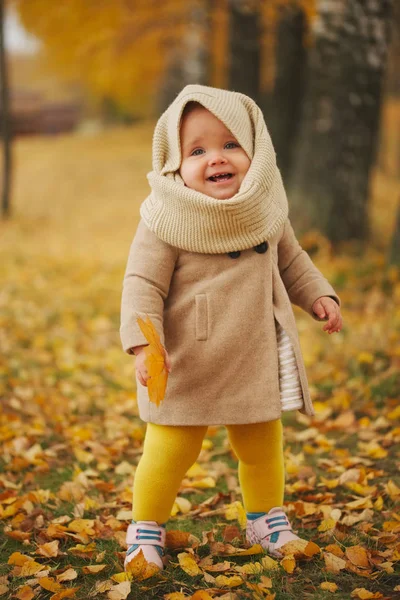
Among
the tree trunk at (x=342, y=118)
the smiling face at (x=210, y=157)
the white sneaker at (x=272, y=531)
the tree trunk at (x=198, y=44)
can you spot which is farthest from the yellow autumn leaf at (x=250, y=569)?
the tree trunk at (x=198, y=44)

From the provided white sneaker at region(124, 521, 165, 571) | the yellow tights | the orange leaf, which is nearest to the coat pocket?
the yellow tights

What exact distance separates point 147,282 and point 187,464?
2.29ft

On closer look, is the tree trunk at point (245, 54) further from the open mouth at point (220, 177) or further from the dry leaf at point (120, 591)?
the dry leaf at point (120, 591)

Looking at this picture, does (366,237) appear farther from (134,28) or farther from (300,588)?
(134,28)

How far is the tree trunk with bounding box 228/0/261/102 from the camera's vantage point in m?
9.73

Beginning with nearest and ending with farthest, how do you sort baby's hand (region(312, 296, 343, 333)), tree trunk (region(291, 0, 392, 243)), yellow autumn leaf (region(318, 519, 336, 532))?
baby's hand (region(312, 296, 343, 333)), yellow autumn leaf (region(318, 519, 336, 532)), tree trunk (region(291, 0, 392, 243))

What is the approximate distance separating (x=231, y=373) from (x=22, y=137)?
62.9 feet

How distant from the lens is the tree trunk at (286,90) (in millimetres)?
9484

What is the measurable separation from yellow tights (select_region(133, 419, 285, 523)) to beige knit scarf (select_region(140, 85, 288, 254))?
69 centimetres

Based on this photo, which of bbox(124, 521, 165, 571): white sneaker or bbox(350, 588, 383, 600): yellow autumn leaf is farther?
bbox(124, 521, 165, 571): white sneaker

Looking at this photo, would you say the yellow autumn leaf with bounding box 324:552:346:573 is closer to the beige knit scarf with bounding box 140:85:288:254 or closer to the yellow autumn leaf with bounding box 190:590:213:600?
the yellow autumn leaf with bounding box 190:590:213:600

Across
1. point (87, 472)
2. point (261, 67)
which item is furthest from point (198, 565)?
point (261, 67)

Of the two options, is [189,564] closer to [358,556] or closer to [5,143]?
[358,556]

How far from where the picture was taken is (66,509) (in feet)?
10.3
